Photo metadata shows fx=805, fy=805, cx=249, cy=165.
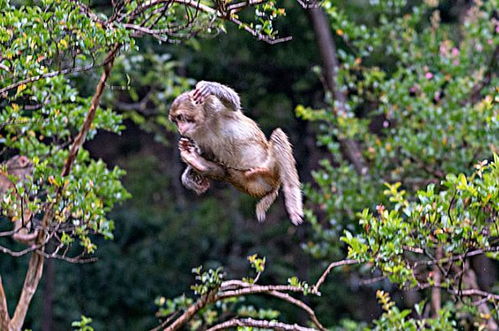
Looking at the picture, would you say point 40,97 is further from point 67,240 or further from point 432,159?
point 432,159

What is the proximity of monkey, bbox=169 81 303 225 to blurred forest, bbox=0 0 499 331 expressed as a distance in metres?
0.27

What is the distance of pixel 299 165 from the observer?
8812 mm

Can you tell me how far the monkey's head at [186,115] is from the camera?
281 centimetres

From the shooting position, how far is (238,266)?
8398 mm

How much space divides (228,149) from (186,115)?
197mm

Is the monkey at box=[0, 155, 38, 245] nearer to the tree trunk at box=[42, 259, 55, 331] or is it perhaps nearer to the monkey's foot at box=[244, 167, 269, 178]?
the monkey's foot at box=[244, 167, 269, 178]

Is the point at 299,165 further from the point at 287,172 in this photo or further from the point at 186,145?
the point at 186,145

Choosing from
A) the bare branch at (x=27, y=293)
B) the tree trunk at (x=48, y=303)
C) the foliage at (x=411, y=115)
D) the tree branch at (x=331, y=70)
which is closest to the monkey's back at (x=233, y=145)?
the bare branch at (x=27, y=293)

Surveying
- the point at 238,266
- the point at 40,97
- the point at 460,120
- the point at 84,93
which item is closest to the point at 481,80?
the point at 460,120

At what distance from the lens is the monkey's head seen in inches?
111

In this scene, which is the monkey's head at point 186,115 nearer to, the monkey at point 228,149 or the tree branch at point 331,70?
the monkey at point 228,149

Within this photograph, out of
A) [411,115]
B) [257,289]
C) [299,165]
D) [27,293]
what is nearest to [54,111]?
[27,293]

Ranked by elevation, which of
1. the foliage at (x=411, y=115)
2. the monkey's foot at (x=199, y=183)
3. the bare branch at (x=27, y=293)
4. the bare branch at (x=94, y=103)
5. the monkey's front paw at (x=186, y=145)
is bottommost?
the bare branch at (x=27, y=293)

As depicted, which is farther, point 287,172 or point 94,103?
point 94,103
